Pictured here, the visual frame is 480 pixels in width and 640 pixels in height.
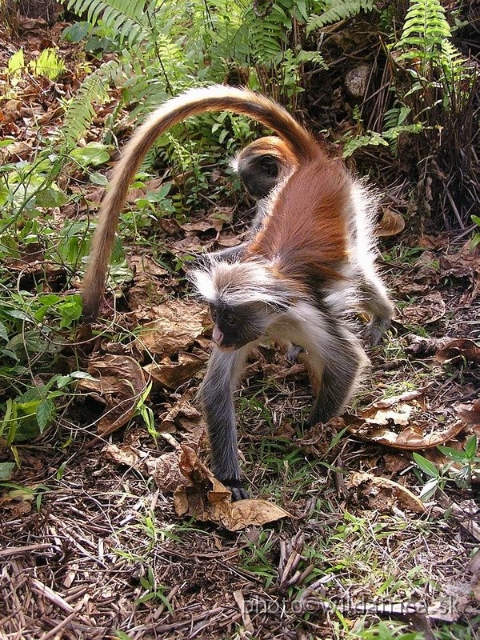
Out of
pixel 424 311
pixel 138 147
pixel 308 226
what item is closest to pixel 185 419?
pixel 308 226

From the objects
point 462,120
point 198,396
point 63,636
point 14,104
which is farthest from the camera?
point 14,104

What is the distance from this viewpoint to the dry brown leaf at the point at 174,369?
4.26 m

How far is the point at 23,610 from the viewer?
2.92 m

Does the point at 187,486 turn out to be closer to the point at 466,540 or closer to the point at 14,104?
the point at 466,540

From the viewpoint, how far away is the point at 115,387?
4.12 metres

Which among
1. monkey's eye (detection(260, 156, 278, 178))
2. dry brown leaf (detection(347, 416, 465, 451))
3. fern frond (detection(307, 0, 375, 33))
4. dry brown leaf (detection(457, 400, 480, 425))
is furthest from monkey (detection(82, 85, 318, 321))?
dry brown leaf (detection(457, 400, 480, 425))

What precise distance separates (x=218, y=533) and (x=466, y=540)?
1136 mm

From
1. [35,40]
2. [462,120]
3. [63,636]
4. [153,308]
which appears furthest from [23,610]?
[35,40]

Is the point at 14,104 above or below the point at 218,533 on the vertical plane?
above

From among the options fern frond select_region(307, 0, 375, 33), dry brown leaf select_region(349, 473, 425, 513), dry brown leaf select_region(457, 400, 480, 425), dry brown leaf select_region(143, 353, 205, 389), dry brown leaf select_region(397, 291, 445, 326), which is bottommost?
dry brown leaf select_region(349, 473, 425, 513)

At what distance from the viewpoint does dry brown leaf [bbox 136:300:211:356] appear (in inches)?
177

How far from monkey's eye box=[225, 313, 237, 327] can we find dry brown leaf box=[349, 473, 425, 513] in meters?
1.01

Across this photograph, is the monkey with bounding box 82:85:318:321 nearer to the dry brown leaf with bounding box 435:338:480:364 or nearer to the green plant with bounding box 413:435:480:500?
the dry brown leaf with bounding box 435:338:480:364

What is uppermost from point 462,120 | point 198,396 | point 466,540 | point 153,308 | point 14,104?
point 14,104
